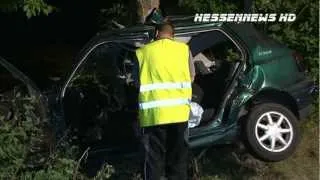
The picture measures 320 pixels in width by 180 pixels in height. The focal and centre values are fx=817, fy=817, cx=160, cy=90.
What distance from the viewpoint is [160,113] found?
7.38m

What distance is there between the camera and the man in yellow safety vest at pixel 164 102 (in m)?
7.40

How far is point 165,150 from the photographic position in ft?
24.8

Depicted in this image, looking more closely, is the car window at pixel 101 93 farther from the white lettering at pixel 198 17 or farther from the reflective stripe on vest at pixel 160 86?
the white lettering at pixel 198 17

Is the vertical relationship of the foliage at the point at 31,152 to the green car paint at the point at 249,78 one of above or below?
below

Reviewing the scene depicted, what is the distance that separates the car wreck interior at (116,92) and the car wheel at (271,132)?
0.42 metres

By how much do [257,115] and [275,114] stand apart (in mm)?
237

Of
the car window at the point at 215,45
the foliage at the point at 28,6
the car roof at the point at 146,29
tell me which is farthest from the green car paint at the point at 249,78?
the foliage at the point at 28,6

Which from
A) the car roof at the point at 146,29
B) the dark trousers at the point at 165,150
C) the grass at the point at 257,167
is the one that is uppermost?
the car roof at the point at 146,29

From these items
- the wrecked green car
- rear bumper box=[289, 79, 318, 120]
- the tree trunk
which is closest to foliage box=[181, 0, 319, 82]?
the tree trunk

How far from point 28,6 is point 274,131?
9.47ft

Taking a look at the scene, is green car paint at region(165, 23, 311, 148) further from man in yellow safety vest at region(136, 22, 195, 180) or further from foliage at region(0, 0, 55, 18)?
foliage at region(0, 0, 55, 18)

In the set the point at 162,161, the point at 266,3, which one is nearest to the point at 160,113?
the point at 162,161

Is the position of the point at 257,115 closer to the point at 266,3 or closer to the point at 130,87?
the point at 130,87

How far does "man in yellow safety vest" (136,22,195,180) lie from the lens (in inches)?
291
